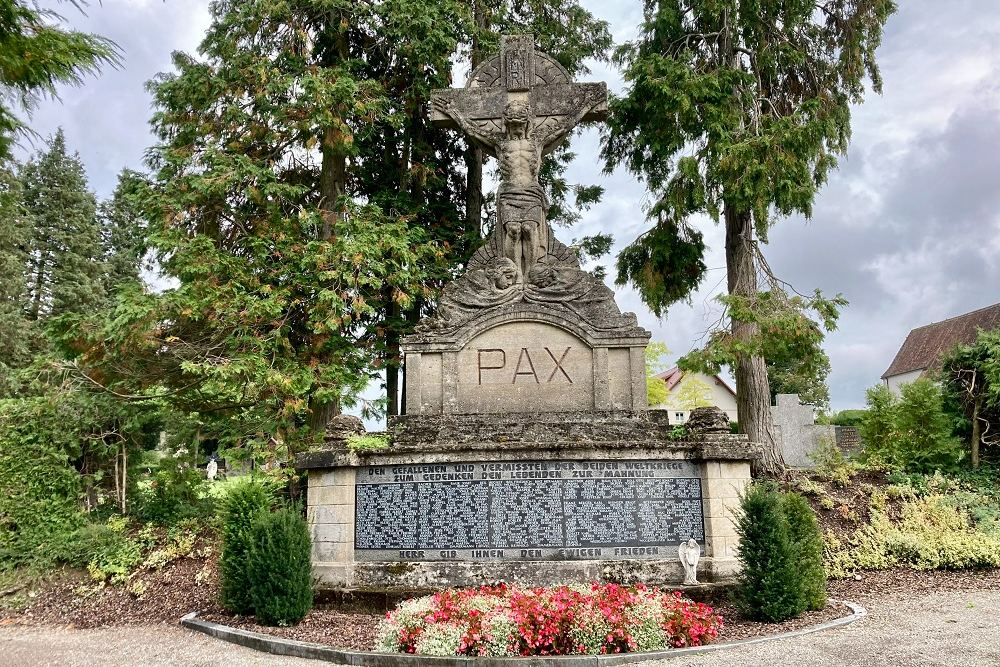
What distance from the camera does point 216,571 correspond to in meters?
10.0

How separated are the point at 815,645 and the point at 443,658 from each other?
10.8 feet

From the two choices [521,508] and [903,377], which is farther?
[903,377]

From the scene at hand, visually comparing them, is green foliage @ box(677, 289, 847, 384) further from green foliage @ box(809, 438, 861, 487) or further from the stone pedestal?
the stone pedestal

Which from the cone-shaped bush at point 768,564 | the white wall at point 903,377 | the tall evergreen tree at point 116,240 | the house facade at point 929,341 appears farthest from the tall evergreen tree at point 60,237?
the white wall at point 903,377

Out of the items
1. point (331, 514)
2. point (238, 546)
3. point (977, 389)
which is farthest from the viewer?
point (977, 389)

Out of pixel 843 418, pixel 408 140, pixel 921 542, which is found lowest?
pixel 921 542

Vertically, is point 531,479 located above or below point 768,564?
above

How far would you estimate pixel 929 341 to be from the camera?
142 feet

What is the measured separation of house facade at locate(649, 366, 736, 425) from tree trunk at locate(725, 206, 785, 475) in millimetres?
8714

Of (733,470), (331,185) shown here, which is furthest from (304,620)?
(331,185)

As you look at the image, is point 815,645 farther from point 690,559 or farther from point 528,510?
point 528,510

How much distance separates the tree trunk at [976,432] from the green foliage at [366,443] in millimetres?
10193

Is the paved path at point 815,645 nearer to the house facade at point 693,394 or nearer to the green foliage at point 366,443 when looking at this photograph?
the green foliage at point 366,443

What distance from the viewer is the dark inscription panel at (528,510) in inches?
339
